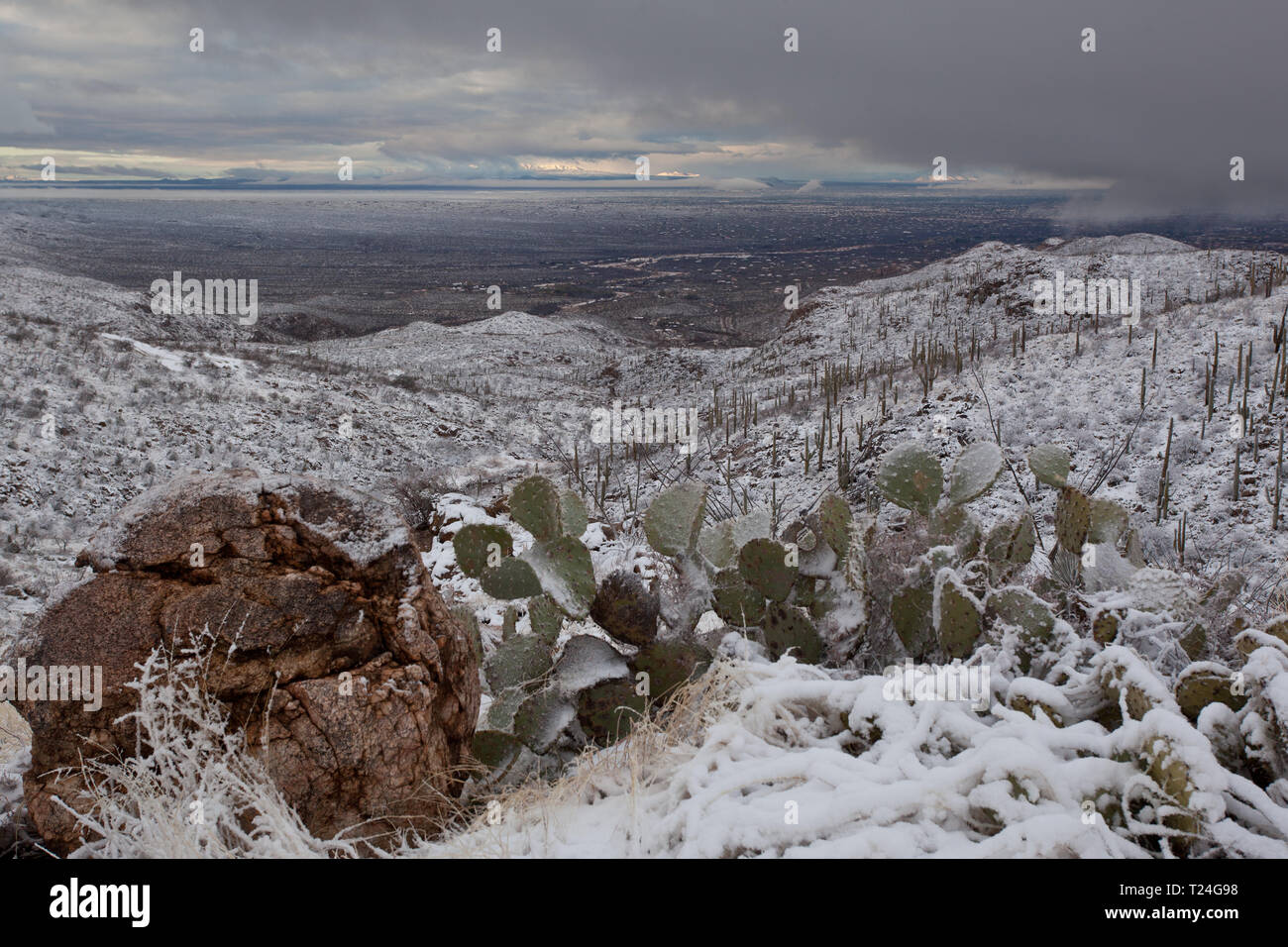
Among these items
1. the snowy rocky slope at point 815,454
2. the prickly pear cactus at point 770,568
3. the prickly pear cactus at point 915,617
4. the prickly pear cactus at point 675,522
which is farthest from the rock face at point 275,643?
the prickly pear cactus at point 915,617

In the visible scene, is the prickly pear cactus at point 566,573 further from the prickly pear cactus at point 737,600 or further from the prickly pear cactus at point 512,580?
the prickly pear cactus at point 737,600

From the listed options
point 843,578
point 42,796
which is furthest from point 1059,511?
point 42,796

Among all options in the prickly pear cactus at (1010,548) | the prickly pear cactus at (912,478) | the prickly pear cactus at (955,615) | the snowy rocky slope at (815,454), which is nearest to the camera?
the snowy rocky slope at (815,454)

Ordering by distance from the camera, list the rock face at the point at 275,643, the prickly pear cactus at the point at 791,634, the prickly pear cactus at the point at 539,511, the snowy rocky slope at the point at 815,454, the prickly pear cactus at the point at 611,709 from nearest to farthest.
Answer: the snowy rocky slope at the point at 815,454, the rock face at the point at 275,643, the prickly pear cactus at the point at 611,709, the prickly pear cactus at the point at 791,634, the prickly pear cactus at the point at 539,511

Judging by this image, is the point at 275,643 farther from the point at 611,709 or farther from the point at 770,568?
the point at 770,568

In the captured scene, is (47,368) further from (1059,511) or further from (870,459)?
(1059,511)

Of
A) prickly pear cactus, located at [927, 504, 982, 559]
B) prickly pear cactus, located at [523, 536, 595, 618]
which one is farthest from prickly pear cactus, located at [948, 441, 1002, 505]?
prickly pear cactus, located at [523, 536, 595, 618]
